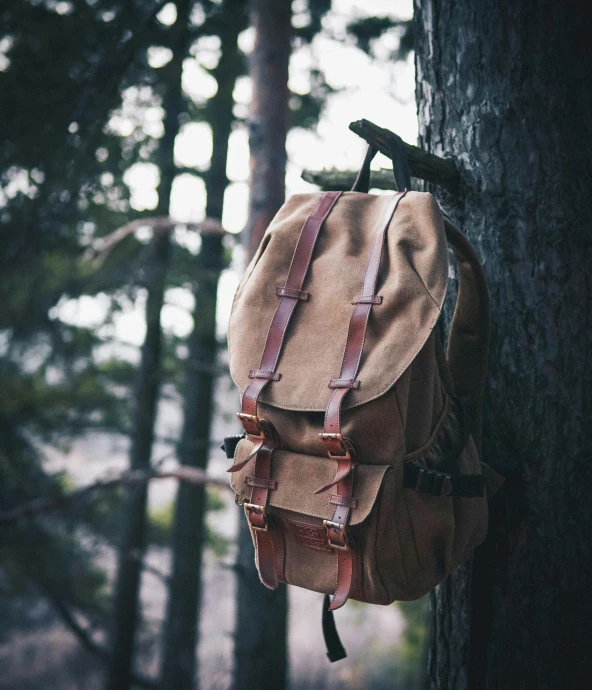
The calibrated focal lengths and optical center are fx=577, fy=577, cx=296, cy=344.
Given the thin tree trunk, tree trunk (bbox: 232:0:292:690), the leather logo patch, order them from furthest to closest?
the thin tree trunk
tree trunk (bbox: 232:0:292:690)
the leather logo patch

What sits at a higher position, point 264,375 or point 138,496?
point 264,375

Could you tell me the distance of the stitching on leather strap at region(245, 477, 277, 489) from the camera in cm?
146

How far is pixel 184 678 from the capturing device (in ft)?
23.5

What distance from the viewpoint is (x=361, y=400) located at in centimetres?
133

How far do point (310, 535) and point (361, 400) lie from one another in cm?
39

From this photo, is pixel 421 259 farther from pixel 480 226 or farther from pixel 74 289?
pixel 74 289

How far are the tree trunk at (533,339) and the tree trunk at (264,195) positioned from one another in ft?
7.82

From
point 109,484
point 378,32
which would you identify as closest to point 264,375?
point 109,484

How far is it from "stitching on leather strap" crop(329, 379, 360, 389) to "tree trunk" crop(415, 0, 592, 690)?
1.82ft

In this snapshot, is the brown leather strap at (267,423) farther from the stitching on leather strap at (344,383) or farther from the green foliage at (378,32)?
the green foliage at (378,32)

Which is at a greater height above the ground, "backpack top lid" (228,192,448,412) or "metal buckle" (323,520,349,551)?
"backpack top lid" (228,192,448,412)

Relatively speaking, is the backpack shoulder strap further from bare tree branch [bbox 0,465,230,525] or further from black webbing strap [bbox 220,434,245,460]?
bare tree branch [bbox 0,465,230,525]

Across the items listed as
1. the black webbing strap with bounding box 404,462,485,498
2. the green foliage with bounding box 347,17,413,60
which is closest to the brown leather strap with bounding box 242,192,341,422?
the black webbing strap with bounding box 404,462,485,498

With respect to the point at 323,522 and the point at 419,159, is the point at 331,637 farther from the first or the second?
the point at 419,159
